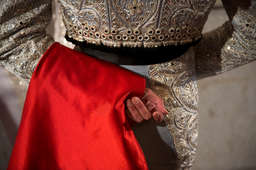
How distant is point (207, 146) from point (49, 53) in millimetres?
1095

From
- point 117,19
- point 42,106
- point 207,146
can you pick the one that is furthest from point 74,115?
point 207,146

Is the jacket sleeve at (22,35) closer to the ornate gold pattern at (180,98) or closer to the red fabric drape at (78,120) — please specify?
the red fabric drape at (78,120)

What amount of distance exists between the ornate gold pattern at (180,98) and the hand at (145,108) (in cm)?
8

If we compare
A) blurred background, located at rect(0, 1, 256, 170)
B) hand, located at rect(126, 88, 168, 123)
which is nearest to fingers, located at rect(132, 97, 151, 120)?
hand, located at rect(126, 88, 168, 123)

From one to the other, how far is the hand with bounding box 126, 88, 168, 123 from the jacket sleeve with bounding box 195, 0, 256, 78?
0.24 metres

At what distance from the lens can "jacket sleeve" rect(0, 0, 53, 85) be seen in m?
0.43

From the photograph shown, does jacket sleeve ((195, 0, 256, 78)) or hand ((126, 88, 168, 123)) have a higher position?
jacket sleeve ((195, 0, 256, 78))

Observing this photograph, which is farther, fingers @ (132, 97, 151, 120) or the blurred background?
the blurred background

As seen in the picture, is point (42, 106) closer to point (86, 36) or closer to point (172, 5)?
point (86, 36)

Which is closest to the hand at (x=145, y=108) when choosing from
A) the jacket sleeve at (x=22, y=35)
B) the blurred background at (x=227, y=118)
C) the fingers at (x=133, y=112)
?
the fingers at (x=133, y=112)

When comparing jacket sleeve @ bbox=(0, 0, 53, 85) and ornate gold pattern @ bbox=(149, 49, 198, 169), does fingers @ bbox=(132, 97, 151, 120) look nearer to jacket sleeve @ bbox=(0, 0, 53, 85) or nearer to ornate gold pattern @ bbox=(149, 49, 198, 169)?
ornate gold pattern @ bbox=(149, 49, 198, 169)

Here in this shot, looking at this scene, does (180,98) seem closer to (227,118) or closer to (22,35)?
(22,35)

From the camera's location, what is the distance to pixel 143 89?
1.22ft

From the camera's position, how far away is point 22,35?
1.44ft
